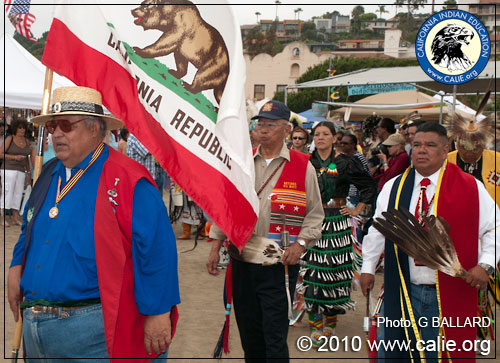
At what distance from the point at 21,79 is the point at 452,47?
26.9 ft

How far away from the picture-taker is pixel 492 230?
4000 millimetres

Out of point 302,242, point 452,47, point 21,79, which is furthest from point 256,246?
point 21,79

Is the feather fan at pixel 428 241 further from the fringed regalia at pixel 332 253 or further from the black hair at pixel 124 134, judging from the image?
the black hair at pixel 124 134

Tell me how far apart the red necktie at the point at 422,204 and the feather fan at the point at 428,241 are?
99mm

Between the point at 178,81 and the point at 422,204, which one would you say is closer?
the point at 178,81

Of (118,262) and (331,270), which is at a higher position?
(118,262)

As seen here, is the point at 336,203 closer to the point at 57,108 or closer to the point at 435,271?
the point at 435,271

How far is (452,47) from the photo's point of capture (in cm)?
693

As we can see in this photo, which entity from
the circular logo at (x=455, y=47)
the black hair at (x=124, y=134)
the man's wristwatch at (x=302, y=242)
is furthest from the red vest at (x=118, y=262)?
the black hair at (x=124, y=134)

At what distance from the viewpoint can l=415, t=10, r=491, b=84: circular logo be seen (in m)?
6.95

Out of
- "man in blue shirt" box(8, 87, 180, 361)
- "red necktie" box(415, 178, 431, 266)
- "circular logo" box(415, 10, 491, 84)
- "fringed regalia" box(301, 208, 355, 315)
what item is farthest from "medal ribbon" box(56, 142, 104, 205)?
"circular logo" box(415, 10, 491, 84)

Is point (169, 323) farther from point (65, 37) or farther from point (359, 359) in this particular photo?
point (359, 359)

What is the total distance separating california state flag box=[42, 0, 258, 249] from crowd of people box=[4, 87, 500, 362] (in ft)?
0.99

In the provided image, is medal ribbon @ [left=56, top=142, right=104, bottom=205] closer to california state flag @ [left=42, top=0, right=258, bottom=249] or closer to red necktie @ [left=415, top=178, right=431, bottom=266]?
california state flag @ [left=42, top=0, right=258, bottom=249]
